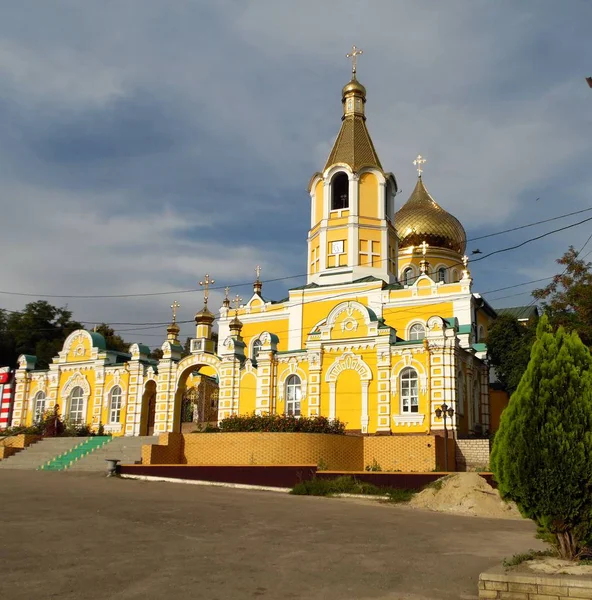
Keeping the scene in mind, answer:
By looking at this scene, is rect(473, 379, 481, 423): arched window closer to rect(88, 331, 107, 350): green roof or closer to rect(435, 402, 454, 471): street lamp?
rect(435, 402, 454, 471): street lamp

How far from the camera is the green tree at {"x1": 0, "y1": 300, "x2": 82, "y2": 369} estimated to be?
4775 cm

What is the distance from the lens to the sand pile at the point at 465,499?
50.0 ft

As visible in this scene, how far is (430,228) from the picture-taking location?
37.8 meters

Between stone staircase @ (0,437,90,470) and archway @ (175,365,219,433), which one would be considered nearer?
stone staircase @ (0,437,90,470)

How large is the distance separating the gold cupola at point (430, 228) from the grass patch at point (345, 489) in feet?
71.1

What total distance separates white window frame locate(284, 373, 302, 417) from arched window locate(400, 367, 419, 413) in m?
4.14

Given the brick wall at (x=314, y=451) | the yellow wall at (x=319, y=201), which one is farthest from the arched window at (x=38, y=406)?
the yellow wall at (x=319, y=201)

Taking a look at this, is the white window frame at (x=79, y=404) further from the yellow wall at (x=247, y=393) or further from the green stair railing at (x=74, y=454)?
the yellow wall at (x=247, y=393)

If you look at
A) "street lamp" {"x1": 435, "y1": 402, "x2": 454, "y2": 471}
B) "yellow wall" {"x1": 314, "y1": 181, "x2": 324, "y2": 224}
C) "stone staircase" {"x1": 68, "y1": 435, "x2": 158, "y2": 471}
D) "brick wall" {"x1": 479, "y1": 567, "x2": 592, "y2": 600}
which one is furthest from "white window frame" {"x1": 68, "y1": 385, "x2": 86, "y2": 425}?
"brick wall" {"x1": 479, "y1": 567, "x2": 592, "y2": 600}

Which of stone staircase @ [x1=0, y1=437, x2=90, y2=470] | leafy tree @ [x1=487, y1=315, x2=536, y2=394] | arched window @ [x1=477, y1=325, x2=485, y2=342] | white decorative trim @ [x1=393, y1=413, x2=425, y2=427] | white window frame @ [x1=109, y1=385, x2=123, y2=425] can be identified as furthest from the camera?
arched window @ [x1=477, y1=325, x2=485, y2=342]

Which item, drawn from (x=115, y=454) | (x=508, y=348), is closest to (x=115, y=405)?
(x=115, y=454)

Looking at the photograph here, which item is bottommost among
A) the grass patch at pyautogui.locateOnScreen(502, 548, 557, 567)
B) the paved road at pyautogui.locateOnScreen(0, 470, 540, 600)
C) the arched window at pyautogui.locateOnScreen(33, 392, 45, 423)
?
the paved road at pyautogui.locateOnScreen(0, 470, 540, 600)

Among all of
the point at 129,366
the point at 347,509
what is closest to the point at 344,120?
Answer: the point at 129,366

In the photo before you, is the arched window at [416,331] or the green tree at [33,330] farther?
the green tree at [33,330]
